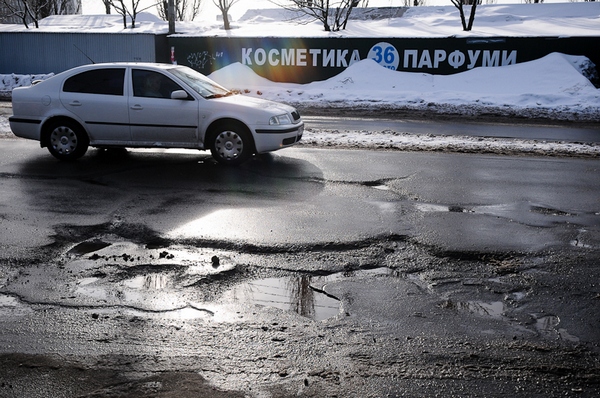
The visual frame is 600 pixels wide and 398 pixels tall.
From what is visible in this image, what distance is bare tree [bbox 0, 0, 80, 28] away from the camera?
4434 cm

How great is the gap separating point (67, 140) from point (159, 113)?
1647 millimetres

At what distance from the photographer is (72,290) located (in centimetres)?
550

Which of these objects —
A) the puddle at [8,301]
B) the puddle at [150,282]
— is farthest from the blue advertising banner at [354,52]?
the puddle at [8,301]

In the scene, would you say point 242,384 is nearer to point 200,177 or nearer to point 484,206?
point 484,206

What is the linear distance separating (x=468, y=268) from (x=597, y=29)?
110ft

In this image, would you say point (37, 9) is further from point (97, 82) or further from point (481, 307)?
point (481, 307)

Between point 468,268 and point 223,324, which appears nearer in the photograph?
point 223,324

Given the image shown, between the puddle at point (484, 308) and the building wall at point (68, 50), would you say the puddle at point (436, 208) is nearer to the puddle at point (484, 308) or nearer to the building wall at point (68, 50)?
the puddle at point (484, 308)

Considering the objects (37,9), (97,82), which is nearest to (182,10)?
(37,9)

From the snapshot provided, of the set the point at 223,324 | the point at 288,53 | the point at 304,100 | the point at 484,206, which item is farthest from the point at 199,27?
the point at 223,324

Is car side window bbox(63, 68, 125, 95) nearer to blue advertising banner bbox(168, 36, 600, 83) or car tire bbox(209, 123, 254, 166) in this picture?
car tire bbox(209, 123, 254, 166)

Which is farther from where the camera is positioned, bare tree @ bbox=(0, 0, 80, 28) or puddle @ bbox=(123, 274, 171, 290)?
bare tree @ bbox=(0, 0, 80, 28)

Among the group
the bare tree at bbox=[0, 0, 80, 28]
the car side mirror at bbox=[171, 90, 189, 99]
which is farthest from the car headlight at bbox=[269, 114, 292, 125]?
the bare tree at bbox=[0, 0, 80, 28]

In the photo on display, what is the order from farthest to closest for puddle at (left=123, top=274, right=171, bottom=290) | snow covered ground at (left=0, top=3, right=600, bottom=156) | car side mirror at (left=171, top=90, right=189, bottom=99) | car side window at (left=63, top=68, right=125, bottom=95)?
snow covered ground at (left=0, top=3, right=600, bottom=156) → car side window at (left=63, top=68, right=125, bottom=95) → car side mirror at (left=171, top=90, right=189, bottom=99) → puddle at (left=123, top=274, right=171, bottom=290)
